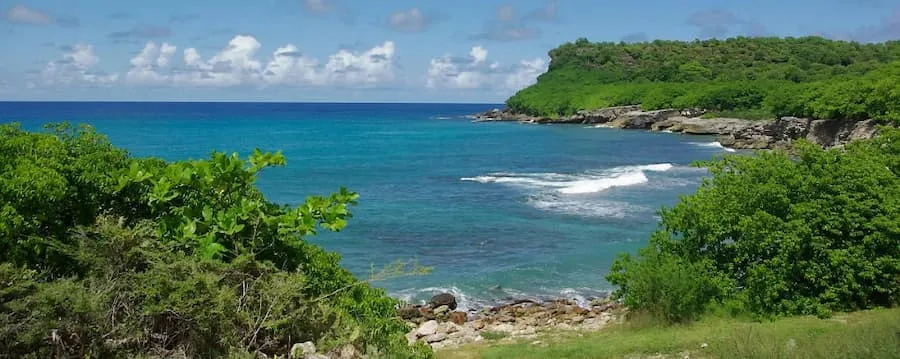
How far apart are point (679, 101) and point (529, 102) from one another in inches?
1437

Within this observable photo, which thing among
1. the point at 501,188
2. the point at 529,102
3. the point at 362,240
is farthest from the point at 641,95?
the point at 362,240

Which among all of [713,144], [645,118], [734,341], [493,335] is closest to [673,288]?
[734,341]

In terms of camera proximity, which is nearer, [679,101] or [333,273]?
[333,273]

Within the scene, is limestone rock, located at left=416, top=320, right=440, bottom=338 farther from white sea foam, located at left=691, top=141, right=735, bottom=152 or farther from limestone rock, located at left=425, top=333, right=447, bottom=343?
white sea foam, located at left=691, top=141, right=735, bottom=152

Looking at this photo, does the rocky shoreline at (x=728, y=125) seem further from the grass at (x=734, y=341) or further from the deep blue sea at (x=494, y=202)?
the grass at (x=734, y=341)

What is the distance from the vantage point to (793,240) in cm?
1411

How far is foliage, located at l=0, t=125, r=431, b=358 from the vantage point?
6.75m

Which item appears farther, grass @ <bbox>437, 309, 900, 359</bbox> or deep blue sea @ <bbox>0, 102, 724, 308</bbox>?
deep blue sea @ <bbox>0, 102, 724, 308</bbox>

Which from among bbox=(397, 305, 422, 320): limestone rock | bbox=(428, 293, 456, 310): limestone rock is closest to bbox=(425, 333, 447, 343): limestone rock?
bbox=(397, 305, 422, 320): limestone rock

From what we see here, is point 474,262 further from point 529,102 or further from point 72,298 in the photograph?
point 529,102

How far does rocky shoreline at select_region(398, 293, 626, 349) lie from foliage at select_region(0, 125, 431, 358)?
8.39 metres

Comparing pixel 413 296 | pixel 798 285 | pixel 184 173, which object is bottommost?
pixel 413 296

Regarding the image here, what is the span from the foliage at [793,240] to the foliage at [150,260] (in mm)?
8812

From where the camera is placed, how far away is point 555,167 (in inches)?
2047
